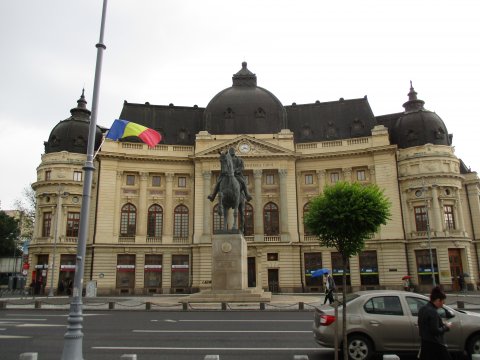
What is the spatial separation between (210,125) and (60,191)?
20.5m

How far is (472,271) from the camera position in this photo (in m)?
49.5

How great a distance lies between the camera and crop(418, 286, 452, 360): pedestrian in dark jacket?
299 inches

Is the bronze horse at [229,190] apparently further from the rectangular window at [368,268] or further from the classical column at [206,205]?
the rectangular window at [368,268]

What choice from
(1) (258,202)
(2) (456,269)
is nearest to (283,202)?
(1) (258,202)

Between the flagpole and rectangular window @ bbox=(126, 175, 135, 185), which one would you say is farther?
rectangular window @ bbox=(126, 175, 135, 185)

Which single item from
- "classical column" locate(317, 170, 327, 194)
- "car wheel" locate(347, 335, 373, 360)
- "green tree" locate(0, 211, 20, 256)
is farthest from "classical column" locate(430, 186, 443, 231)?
"green tree" locate(0, 211, 20, 256)

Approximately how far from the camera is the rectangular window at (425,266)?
4877cm

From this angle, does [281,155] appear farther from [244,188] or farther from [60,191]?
[60,191]

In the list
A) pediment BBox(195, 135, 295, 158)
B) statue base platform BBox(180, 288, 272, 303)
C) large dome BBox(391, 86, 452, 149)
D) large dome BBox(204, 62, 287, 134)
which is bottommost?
statue base platform BBox(180, 288, 272, 303)

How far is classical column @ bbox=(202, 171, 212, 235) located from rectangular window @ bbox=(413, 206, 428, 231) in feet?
82.1

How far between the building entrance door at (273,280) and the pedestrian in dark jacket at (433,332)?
43.5 meters

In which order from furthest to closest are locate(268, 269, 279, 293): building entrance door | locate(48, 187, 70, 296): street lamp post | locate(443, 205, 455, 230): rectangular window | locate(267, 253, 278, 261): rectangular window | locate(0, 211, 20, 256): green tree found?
locate(0, 211, 20, 256): green tree < locate(267, 253, 278, 261): rectangular window < locate(268, 269, 279, 293): building entrance door < locate(443, 205, 455, 230): rectangular window < locate(48, 187, 70, 296): street lamp post

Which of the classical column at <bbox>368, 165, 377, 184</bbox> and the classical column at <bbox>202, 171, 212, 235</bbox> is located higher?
the classical column at <bbox>368, 165, 377, 184</bbox>

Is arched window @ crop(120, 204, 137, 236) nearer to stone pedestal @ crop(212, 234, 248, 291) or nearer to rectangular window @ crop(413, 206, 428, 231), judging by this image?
stone pedestal @ crop(212, 234, 248, 291)
